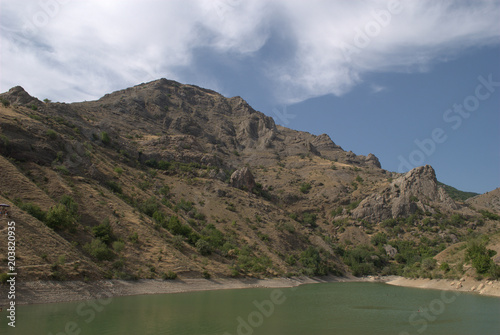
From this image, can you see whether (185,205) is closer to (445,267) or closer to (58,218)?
(58,218)

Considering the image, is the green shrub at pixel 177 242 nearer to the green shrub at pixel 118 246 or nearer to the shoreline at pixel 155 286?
the shoreline at pixel 155 286

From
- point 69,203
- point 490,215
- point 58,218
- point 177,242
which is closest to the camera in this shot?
point 58,218

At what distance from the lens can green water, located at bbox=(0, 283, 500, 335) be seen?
79.2ft

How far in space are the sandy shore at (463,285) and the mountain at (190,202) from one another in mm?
2041

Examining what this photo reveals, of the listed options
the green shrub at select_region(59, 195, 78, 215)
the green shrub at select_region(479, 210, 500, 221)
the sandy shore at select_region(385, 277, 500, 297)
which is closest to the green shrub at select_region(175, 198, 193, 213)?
the green shrub at select_region(59, 195, 78, 215)

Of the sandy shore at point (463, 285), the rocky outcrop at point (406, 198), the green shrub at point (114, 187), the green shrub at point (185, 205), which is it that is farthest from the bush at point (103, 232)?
the rocky outcrop at point (406, 198)

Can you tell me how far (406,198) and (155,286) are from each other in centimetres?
8507

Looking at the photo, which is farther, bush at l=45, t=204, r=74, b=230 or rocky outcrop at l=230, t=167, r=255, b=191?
rocky outcrop at l=230, t=167, r=255, b=191

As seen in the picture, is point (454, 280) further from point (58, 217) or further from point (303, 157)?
point (303, 157)

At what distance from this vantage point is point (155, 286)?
44031mm

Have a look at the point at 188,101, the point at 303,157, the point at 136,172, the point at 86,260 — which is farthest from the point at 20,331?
the point at 188,101

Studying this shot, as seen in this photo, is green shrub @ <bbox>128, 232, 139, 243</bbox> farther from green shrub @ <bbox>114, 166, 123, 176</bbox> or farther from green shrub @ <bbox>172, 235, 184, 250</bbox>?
green shrub @ <bbox>114, 166, 123, 176</bbox>

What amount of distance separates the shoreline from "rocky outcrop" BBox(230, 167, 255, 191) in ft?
114

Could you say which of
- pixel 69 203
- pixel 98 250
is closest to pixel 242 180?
pixel 69 203
